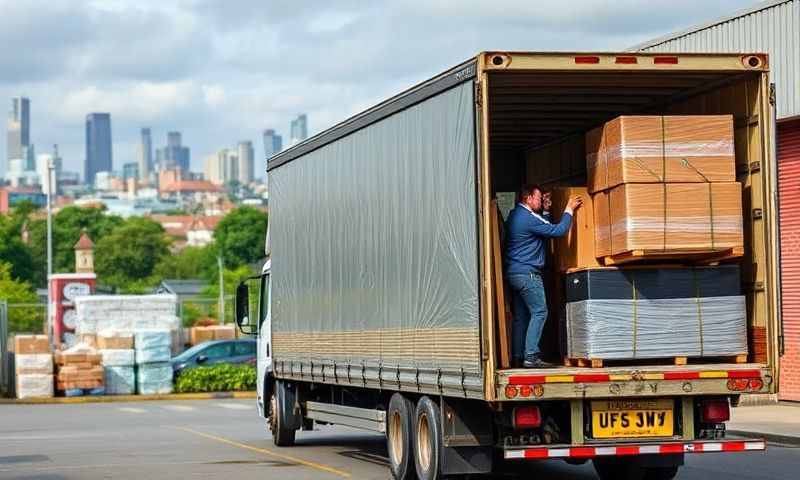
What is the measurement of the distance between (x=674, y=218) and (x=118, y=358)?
26.8 meters

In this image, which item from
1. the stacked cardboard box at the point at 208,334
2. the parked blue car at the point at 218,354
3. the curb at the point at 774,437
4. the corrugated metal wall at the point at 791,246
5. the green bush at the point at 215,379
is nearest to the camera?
the curb at the point at 774,437

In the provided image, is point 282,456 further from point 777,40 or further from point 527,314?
point 777,40

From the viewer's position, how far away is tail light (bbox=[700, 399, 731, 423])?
45.6 feet

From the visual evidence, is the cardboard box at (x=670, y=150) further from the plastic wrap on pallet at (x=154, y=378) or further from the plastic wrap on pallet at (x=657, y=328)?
the plastic wrap on pallet at (x=154, y=378)

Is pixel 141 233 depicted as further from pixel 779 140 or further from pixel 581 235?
pixel 581 235

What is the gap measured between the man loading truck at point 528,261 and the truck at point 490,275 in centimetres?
36

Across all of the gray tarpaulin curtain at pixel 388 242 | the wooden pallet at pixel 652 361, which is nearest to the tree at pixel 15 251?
the gray tarpaulin curtain at pixel 388 242

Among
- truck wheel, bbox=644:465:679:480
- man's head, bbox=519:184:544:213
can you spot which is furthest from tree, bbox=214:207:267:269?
man's head, bbox=519:184:544:213

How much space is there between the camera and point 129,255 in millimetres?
171750

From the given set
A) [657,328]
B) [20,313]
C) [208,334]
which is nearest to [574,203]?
[657,328]

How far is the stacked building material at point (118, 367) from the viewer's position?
38781 millimetres

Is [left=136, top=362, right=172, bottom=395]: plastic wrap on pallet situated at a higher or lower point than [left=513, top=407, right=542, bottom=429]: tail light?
lower

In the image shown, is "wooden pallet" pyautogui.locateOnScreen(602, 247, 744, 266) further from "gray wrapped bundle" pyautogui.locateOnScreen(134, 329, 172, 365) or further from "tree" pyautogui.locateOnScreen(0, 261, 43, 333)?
"tree" pyautogui.locateOnScreen(0, 261, 43, 333)

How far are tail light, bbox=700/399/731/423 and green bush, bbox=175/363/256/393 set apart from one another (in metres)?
26.2
